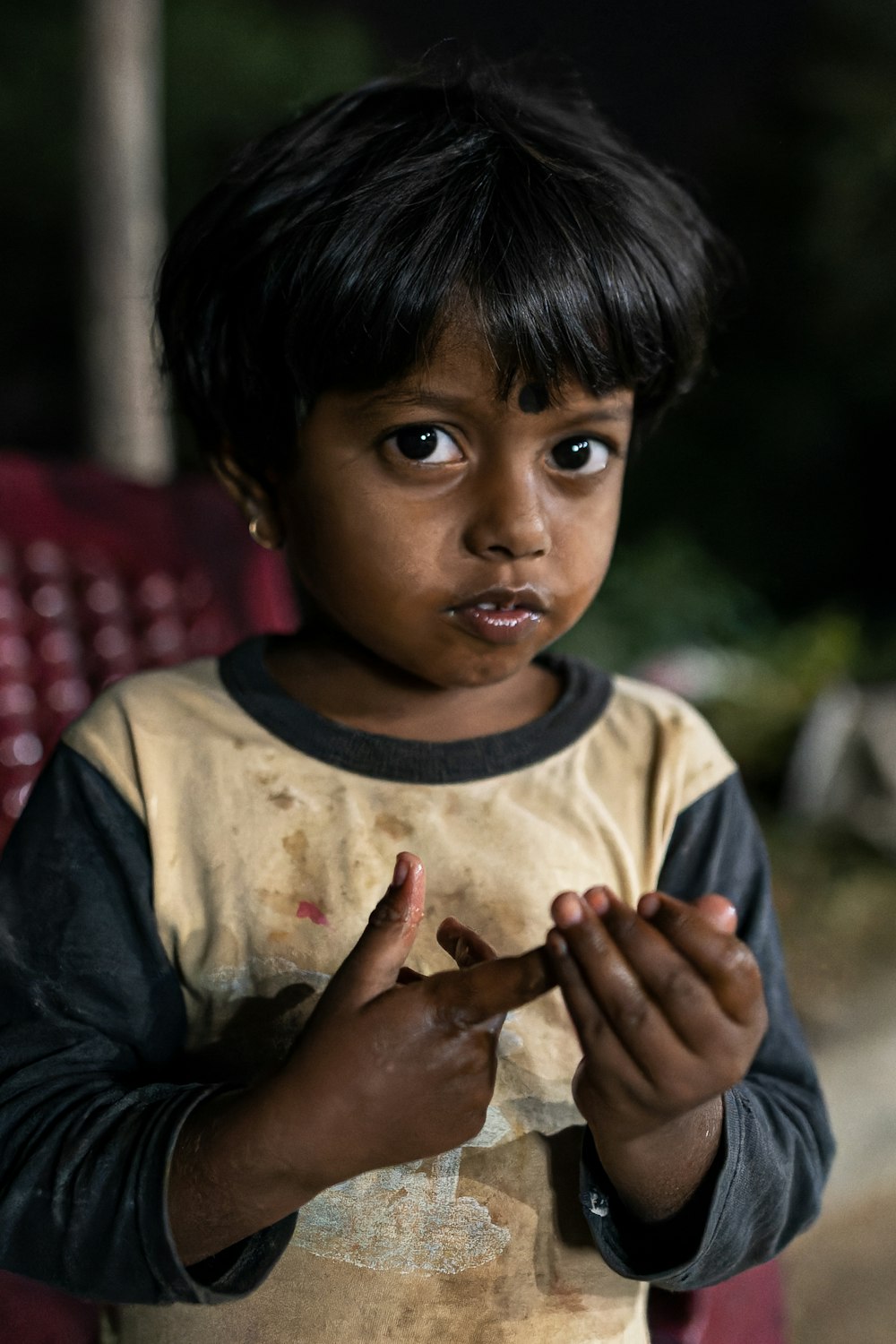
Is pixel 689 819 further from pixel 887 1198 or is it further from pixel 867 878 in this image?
pixel 867 878

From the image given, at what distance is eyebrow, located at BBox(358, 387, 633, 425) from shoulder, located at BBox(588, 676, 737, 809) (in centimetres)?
23

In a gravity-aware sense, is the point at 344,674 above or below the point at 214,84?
below

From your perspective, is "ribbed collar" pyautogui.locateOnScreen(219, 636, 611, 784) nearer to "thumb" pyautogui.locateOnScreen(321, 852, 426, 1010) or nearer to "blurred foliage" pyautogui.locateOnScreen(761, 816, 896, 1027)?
"thumb" pyautogui.locateOnScreen(321, 852, 426, 1010)

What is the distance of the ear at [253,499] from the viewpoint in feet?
2.97

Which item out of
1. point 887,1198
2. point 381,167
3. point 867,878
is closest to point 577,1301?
point 381,167

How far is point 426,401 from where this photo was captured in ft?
2.49

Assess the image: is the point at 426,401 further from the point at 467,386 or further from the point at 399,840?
the point at 399,840

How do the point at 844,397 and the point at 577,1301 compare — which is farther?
the point at 844,397

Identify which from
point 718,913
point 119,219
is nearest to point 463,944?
point 718,913

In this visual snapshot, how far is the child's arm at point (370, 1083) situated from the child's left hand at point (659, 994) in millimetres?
27

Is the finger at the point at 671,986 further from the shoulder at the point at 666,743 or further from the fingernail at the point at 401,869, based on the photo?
the shoulder at the point at 666,743

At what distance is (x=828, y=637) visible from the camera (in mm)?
3303

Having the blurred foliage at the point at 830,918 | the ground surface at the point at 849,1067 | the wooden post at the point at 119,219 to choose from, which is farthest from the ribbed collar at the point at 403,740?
the wooden post at the point at 119,219

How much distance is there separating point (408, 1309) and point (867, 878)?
1843 mm
